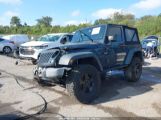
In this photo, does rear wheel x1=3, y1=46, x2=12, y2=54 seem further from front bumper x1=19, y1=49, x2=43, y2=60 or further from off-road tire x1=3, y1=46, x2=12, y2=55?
front bumper x1=19, y1=49, x2=43, y2=60

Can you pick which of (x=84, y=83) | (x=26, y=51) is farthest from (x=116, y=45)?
(x=26, y=51)

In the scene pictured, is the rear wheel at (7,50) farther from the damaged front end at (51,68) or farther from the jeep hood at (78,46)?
the jeep hood at (78,46)

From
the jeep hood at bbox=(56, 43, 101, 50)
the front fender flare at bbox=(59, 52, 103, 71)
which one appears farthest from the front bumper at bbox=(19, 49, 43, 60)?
the front fender flare at bbox=(59, 52, 103, 71)

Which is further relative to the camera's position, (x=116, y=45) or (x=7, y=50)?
(x=7, y=50)

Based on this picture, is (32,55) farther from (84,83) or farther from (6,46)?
(6,46)

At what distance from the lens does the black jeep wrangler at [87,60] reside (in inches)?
286

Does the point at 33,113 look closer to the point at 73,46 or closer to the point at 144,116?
the point at 73,46

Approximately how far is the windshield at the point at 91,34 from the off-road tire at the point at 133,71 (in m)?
1.88

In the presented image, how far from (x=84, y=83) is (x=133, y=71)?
3.01m

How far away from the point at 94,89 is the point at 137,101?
46.8 inches

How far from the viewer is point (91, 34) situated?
900cm

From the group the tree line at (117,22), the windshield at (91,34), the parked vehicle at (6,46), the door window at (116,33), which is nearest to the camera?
the windshield at (91,34)

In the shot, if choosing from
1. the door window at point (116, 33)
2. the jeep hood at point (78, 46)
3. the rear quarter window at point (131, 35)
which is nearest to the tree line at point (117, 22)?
the rear quarter window at point (131, 35)

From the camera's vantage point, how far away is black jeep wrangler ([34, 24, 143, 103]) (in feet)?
23.8
